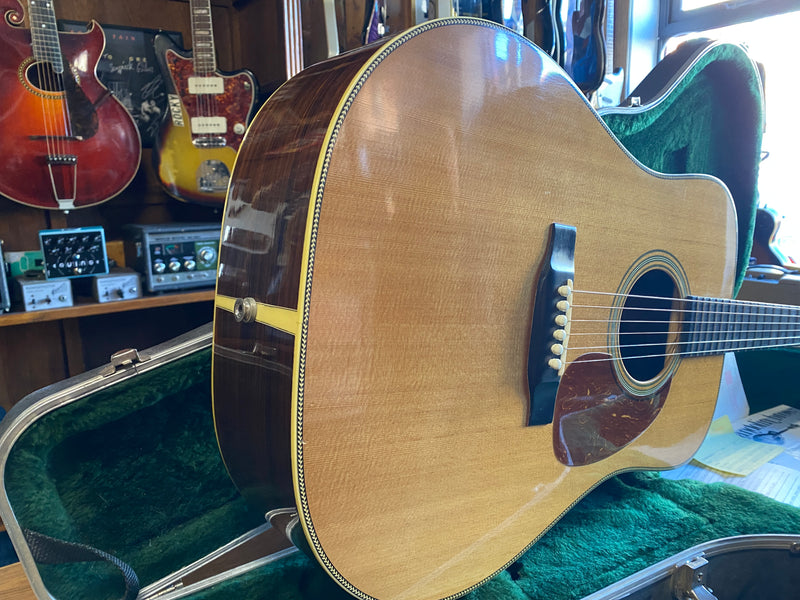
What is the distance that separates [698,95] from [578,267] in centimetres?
53

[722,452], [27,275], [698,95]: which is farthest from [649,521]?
[27,275]

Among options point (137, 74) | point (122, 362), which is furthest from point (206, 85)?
point (122, 362)

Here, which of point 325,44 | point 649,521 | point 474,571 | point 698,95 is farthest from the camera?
point 325,44

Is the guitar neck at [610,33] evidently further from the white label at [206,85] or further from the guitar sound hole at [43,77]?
the guitar sound hole at [43,77]

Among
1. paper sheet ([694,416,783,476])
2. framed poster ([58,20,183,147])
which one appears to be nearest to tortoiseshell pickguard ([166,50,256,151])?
framed poster ([58,20,183,147])

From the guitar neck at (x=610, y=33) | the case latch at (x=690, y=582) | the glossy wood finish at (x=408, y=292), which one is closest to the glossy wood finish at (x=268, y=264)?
the glossy wood finish at (x=408, y=292)

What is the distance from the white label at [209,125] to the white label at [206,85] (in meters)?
0.07

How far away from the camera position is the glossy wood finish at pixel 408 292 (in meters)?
0.47

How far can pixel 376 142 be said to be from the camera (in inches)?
18.9

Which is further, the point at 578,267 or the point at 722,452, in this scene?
the point at 722,452

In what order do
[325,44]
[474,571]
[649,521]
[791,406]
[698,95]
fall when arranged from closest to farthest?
1. [474,571]
2. [649,521]
3. [698,95]
4. [791,406]
5. [325,44]

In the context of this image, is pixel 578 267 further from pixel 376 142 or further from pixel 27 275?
pixel 27 275

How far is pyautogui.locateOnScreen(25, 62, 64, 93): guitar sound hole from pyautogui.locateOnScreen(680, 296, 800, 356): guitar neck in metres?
1.43

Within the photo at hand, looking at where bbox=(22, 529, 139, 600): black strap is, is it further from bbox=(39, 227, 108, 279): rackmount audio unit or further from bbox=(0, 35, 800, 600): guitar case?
bbox=(39, 227, 108, 279): rackmount audio unit
